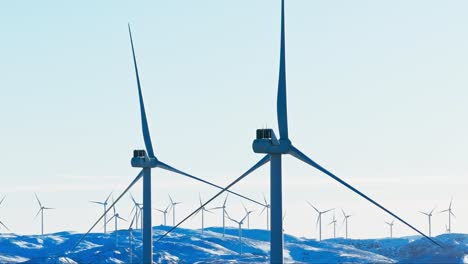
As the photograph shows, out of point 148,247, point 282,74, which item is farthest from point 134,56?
point 282,74

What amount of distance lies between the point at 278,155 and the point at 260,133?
3.73 meters

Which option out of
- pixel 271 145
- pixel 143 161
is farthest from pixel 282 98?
pixel 143 161

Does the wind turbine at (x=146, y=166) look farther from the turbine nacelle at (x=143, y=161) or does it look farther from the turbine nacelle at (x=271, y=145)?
the turbine nacelle at (x=271, y=145)

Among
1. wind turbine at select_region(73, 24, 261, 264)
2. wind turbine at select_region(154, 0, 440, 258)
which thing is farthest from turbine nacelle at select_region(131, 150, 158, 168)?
wind turbine at select_region(154, 0, 440, 258)

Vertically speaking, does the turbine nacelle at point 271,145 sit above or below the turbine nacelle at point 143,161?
below

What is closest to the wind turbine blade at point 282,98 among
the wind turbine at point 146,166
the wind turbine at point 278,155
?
the wind turbine at point 278,155

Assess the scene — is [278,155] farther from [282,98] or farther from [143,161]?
[143,161]

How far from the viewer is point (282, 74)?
143375mm

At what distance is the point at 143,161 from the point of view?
18862 cm

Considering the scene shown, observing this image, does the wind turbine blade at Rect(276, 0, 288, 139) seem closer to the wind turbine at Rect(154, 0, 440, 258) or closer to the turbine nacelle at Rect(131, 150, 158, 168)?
the wind turbine at Rect(154, 0, 440, 258)

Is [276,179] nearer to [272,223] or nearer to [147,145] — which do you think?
[272,223]

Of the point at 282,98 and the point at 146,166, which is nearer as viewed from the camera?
the point at 282,98

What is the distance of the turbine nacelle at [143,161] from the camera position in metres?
188

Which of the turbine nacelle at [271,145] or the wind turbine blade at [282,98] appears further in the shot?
the wind turbine blade at [282,98]
